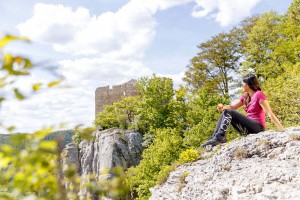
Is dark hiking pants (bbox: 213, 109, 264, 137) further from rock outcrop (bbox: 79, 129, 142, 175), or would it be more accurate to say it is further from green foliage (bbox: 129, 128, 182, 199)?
rock outcrop (bbox: 79, 129, 142, 175)

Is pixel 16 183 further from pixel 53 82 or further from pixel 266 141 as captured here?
pixel 266 141

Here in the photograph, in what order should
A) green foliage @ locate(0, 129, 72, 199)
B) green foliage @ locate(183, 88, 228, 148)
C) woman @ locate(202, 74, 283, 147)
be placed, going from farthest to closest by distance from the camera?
green foliage @ locate(183, 88, 228, 148), woman @ locate(202, 74, 283, 147), green foliage @ locate(0, 129, 72, 199)

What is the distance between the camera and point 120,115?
37.8 metres

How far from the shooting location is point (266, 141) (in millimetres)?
7461

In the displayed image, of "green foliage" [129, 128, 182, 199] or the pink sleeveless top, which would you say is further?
"green foliage" [129, 128, 182, 199]

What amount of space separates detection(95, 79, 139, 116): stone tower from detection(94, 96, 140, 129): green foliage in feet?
32.1

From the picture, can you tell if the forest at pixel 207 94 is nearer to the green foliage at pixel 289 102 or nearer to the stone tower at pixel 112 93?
the green foliage at pixel 289 102

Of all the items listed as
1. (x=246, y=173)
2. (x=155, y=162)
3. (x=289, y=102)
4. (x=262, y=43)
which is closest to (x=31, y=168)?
(x=246, y=173)

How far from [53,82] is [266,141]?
22.1 feet

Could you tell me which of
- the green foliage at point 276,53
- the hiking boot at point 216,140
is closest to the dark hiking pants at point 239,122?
the hiking boot at point 216,140

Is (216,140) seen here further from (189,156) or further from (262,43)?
(262,43)

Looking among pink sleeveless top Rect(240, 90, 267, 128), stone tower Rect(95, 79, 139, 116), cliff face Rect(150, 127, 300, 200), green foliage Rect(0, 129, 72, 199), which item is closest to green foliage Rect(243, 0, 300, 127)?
pink sleeveless top Rect(240, 90, 267, 128)

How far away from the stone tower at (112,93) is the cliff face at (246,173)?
1628 inches

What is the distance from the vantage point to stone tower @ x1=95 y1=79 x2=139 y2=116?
5021 centimetres
